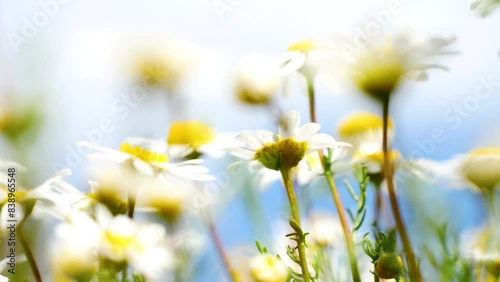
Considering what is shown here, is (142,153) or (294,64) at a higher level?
(294,64)

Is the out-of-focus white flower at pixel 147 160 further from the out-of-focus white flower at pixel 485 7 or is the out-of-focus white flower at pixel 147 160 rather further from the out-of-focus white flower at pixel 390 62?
the out-of-focus white flower at pixel 485 7

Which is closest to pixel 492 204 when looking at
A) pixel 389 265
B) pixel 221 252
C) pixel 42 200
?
pixel 389 265

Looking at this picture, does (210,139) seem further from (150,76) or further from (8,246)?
(8,246)

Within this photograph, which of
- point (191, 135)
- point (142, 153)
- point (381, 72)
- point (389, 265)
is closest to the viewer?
point (389, 265)

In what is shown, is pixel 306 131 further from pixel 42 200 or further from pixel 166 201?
pixel 166 201

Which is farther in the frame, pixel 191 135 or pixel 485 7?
pixel 191 135

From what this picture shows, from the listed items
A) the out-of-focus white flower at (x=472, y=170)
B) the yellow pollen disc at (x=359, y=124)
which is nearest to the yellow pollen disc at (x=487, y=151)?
the out-of-focus white flower at (x=472, y=170)

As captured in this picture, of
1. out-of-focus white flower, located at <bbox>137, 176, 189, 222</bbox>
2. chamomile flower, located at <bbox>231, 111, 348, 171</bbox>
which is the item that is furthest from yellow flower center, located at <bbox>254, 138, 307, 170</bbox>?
out-of-focus white flower, located at <bbox>137, 176, 189, 222</bbox>
